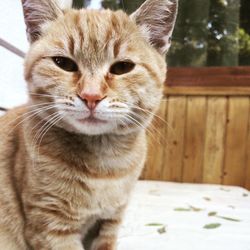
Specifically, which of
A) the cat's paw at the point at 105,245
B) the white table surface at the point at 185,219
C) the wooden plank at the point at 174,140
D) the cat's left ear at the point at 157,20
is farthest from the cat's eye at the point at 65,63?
the wooden plank at the point at 174,140

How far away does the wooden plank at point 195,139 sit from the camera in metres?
2.55

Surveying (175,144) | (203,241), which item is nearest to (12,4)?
(203,241)

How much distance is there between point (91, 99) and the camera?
0.79 metres

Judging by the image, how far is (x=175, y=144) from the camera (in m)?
2.59

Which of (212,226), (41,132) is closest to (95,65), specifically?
(41,132)

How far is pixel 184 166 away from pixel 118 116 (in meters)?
1.83

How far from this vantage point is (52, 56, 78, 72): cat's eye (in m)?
0.88

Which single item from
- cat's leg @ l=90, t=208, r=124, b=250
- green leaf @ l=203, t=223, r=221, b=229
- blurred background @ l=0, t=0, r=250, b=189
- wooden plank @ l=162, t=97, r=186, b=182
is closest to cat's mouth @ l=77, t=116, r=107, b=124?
cat's leg @ l=90, t=208, r=124, b=250

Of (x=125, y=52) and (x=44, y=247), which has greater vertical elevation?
(x=125, y=52)

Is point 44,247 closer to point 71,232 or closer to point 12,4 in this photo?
point 71,232

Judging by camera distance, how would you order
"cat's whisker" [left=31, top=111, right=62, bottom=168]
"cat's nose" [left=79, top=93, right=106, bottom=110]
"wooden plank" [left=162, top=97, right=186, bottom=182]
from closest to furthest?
1. "cat's nose" [left=79, top=93, right=106, bottom=110]
2. "cat's whisker" [left=31, top=111, right=62, bottom=168]
3. "wooden plank" [left=162, top=97, right=186, bottom=182]

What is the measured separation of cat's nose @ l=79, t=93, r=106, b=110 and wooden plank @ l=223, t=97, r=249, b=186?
6.07 ft

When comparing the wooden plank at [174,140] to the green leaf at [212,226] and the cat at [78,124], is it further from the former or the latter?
the cat at [78,124]

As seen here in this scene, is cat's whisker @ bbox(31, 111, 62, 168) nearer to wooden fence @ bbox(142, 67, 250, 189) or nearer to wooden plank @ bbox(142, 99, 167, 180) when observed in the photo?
wooden fence @ bbox(142, 67, 250, 189)
